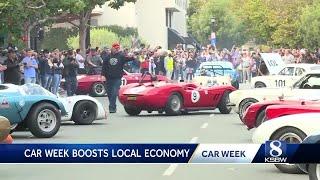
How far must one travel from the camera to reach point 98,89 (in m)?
29.6

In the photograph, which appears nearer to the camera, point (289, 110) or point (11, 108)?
point (289, 110)

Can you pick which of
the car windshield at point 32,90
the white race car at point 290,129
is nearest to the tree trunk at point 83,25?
the car windshield at point 32,90

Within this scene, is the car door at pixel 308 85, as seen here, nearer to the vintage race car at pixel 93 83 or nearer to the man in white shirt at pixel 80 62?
the vintage race car at pixel 93 83

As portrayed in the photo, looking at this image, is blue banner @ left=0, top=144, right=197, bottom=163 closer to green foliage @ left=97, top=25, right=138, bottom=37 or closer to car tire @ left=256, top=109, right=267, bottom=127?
car tire @ left=256, top=109, right=267, bottom=127

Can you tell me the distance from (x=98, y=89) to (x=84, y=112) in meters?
12.5

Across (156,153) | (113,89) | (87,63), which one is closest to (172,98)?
(113,89)

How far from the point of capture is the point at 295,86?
16.6m

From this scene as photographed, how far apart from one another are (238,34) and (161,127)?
276ft

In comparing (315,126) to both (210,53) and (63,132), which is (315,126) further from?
(210,53)

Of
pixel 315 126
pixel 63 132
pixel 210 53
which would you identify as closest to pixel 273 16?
pixel 210 53

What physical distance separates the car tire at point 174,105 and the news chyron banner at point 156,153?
1261cm

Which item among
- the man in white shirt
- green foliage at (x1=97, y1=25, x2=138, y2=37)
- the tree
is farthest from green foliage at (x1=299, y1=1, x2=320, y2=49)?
the tree

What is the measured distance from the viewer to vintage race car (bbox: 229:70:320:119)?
52.0 ft

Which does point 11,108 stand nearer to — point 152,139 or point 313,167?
point 152,139
